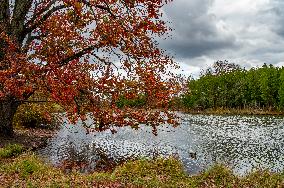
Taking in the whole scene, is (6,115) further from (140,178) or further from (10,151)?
(140,178)

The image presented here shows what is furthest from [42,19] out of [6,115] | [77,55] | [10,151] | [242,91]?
[242,91]

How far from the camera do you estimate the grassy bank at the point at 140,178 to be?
1455 cm

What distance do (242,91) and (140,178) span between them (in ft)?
336

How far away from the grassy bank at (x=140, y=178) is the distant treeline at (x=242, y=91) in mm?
85774

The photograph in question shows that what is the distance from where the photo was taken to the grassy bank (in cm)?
1455

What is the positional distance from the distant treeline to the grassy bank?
85.8 metres

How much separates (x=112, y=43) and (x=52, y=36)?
6.73 m

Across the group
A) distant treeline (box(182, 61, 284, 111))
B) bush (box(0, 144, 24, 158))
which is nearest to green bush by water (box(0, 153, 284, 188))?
bush (box(0, 144, 24, 158))

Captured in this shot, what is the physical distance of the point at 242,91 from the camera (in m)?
114

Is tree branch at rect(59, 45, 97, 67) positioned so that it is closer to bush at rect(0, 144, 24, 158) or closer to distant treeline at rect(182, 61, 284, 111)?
bush at rect(0, 144, 24, 158)

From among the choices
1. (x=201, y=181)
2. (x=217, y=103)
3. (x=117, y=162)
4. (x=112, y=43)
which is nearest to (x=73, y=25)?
(x=112, y=43)

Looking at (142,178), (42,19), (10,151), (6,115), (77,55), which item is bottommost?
(10,151)

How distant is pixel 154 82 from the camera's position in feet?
89.5

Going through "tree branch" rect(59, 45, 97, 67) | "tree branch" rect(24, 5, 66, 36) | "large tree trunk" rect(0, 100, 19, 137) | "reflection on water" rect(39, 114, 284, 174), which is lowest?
"reflection on water" rect(39, 114, 284, 174)
